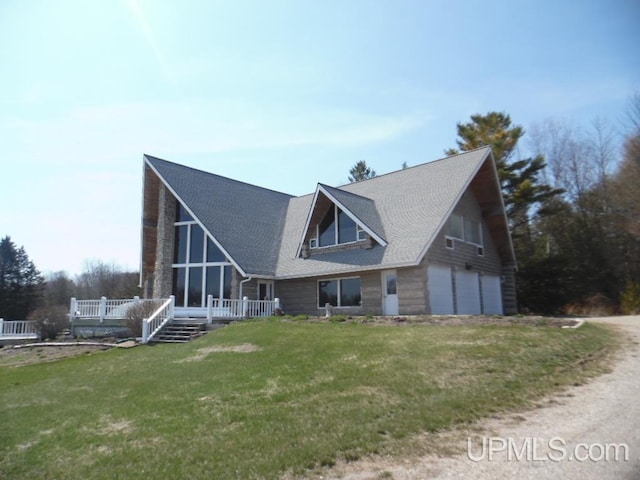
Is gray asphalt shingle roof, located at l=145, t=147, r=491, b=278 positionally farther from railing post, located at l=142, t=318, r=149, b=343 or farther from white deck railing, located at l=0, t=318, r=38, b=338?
white deck railing, located at l=0, t=318, r=38, b=338

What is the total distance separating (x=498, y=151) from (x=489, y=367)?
2960 centimetres

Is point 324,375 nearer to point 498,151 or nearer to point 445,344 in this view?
point 445,344

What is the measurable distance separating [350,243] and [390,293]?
3.08 m

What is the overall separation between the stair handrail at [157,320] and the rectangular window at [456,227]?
12.4 meters

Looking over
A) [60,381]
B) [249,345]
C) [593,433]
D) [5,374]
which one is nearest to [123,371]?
[60,381]

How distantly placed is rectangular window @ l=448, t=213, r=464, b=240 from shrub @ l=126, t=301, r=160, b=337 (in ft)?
43.2

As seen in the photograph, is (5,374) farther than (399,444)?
Yes

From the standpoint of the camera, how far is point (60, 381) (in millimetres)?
11109

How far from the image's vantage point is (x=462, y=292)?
21.1 metres

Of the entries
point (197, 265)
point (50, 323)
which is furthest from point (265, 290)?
point (50, 323)

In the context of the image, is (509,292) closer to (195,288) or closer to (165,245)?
(195,288)

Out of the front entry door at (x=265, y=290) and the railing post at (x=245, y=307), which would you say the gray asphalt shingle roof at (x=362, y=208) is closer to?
the front entry door at (x=265, y=290)

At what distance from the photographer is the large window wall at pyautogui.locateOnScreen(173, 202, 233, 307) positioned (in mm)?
21906

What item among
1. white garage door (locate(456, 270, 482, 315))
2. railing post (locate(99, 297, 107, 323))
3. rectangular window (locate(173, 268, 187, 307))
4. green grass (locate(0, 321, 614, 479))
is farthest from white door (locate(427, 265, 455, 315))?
railing post (locate(99, 297, 107, 323))
